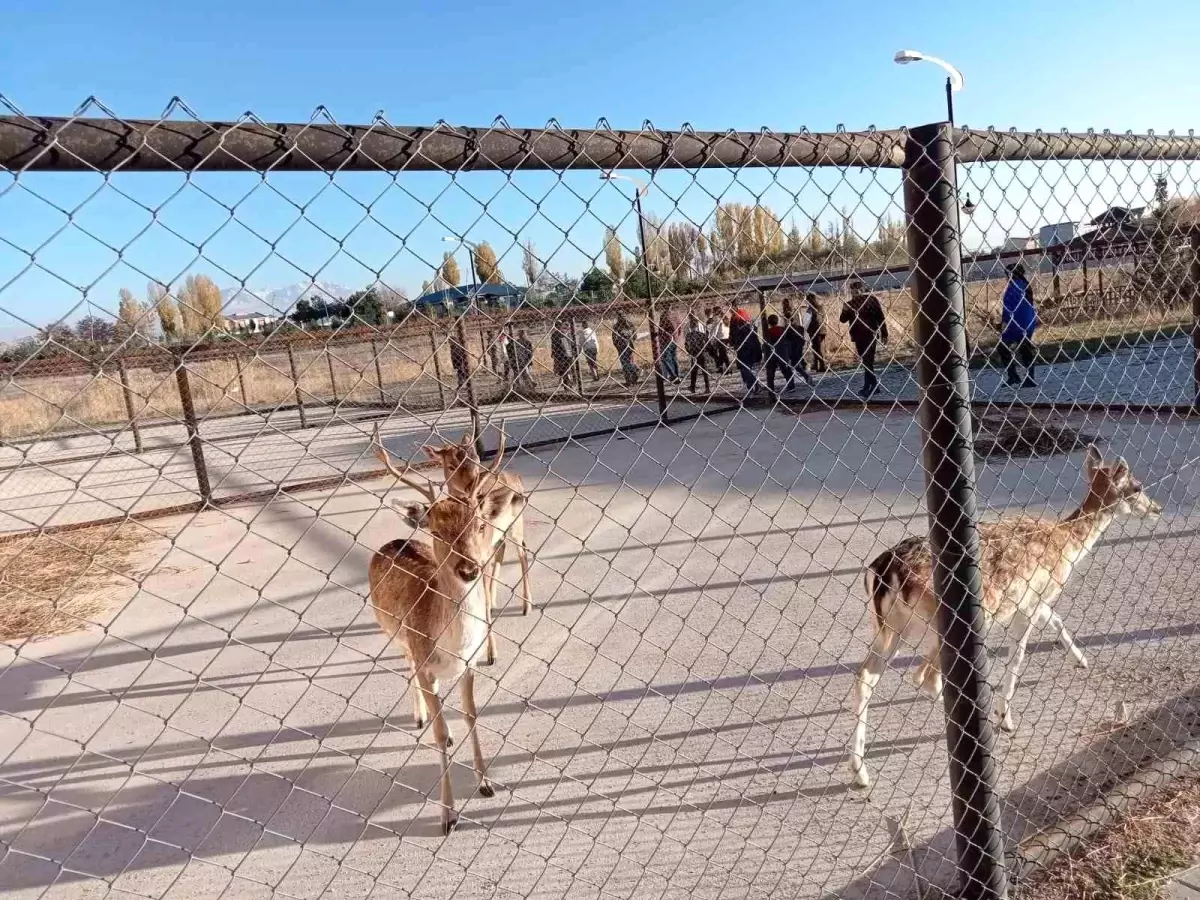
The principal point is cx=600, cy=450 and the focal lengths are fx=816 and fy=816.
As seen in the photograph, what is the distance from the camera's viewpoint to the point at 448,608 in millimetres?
3373

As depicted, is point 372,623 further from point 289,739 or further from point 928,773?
point 928,773

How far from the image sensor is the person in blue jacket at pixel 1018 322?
1052 centimetres

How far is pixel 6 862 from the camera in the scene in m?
3.27

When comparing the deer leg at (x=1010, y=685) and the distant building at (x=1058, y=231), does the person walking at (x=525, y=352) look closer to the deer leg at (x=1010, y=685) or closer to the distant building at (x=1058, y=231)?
the distant building at (x=1058, y=231)

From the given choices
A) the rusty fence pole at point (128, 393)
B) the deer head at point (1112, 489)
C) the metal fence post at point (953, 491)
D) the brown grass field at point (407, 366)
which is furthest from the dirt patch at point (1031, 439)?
the rusty fence pole at point (128, 393)

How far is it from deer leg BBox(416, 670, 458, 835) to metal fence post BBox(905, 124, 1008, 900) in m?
1.81

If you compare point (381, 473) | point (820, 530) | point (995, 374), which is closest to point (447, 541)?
point (820, 530)

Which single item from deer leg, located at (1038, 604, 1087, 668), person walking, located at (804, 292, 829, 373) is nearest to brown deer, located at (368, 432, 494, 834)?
deer leg, located at (1038, 604, 1087, 668)

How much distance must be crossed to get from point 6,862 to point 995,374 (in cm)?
1455

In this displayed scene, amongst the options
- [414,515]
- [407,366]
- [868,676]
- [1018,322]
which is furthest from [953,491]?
[407,366]

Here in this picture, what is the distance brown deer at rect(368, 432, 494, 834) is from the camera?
3205 mm

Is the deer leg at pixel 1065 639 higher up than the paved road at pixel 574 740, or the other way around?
the deer leg at pixel 1065 639

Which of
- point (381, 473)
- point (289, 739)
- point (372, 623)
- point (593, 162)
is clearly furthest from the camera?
point (381, 473)

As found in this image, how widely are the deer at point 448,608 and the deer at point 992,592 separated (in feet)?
5.28
